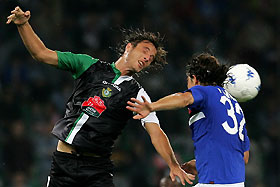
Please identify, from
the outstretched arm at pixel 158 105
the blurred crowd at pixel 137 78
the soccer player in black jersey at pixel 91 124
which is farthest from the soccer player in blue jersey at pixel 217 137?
the blurred crowd at pixel 137 78

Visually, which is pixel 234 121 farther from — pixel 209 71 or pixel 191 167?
pixel 191 167

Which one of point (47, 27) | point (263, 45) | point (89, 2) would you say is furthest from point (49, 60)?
point (263, 45)

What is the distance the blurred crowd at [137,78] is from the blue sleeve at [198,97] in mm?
4245

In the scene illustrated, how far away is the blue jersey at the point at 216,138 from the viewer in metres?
3.63

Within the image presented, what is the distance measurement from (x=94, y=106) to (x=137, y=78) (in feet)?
15.7

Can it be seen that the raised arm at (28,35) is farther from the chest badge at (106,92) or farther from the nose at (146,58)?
the nose at (146,58)

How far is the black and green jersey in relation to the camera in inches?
162

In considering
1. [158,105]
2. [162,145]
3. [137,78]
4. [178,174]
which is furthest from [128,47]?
[137,78]

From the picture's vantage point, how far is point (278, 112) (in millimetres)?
9508

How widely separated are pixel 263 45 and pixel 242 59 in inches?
23.8

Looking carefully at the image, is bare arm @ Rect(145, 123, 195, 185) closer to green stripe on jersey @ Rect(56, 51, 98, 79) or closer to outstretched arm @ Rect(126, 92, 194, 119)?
green stripe on jersey @ Rect(56, 51, 98, 79)

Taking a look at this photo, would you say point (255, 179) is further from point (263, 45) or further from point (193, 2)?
point (193, 2)

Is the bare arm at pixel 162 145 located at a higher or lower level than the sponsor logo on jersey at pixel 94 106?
lower

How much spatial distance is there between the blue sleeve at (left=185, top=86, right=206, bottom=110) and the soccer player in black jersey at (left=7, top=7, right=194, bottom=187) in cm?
67
